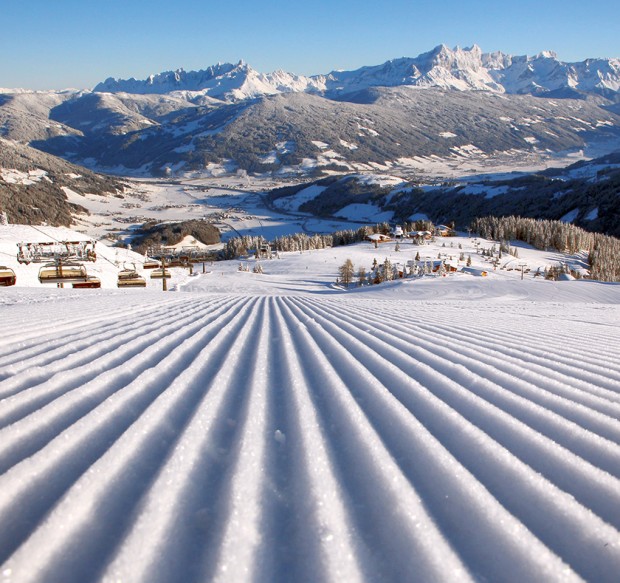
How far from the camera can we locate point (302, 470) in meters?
2.02

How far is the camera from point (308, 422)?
2479 mm

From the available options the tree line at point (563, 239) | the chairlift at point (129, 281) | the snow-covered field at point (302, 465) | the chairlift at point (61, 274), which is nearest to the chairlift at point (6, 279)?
the chairlift at point (61, 274)

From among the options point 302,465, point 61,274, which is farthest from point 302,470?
point 61,274

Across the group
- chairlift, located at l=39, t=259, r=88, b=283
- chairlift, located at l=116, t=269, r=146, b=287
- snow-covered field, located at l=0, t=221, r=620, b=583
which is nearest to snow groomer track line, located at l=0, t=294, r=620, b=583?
snow-covered field, located at l=0, t=221, r=620, b=583

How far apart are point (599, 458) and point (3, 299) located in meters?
10.1

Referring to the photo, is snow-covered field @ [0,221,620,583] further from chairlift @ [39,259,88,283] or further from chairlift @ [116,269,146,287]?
chairlift @ [116,269,146,287]

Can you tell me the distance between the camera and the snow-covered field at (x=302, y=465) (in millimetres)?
1527

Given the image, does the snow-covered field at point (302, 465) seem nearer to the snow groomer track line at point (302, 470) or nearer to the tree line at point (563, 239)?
the snow groomer track line at point (302, 470)

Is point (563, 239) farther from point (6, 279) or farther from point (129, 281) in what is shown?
point (6, 279)

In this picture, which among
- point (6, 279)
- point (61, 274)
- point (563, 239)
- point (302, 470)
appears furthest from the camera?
point (563, 239)

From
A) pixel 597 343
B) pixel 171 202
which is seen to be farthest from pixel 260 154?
pixel 597 343

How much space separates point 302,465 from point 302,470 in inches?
1.8

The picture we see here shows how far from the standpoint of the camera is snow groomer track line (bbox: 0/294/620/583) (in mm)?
1524

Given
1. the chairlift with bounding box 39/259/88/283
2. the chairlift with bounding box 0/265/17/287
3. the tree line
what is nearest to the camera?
the chairlift with bounding box 0/265/17/287
